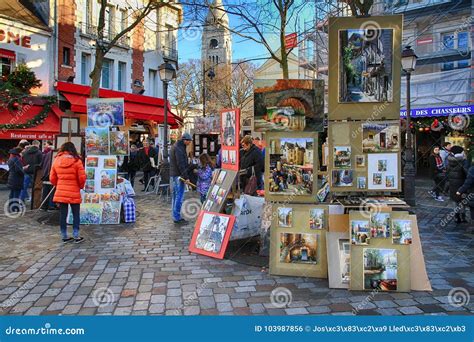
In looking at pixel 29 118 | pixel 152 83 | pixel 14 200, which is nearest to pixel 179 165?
pixel 14 200

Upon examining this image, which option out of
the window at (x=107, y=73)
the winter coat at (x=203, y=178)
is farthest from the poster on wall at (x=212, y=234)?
the window at (x=107, y=73)

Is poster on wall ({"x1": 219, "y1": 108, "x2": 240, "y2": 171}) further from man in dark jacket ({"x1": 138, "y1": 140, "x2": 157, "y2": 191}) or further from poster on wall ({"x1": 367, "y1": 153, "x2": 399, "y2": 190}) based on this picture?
man in dark jacket ({"x1": 138, "y1": 140, "x2": 157, "y2": 191})

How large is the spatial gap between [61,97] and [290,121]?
58.0ft

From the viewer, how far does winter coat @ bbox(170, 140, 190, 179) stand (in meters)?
8.16

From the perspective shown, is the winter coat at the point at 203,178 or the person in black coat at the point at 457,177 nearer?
the person in black coat at the point at 457,177

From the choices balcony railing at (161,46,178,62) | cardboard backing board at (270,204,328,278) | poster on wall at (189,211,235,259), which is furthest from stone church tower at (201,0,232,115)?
cardboard backing board at (270,204,328,278)

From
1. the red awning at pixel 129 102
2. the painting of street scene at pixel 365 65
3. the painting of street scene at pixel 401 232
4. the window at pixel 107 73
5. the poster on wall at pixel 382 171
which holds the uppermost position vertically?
the window at pixel 107 73

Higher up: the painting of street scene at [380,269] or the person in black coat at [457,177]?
the person in black coat at [457,177]

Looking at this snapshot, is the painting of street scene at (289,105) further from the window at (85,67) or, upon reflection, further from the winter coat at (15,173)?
the window at (85,67)

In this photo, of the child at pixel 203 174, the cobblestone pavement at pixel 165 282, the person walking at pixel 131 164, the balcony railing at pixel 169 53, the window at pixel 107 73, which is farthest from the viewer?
the balcony railing at pixel 169 53

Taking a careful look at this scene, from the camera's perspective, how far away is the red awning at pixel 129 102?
19734 millimetres

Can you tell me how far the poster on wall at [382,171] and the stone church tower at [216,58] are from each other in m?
8.16

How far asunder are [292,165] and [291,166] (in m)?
0.02

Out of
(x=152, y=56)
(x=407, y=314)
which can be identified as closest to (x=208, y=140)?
(x=152, y=56)
